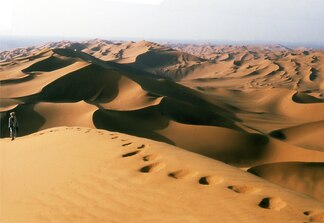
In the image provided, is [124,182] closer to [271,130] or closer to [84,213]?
[84,213]

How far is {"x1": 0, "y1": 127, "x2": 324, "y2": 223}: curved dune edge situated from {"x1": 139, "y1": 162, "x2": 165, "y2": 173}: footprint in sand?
0.05 feet

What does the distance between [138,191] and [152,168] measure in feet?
3.68

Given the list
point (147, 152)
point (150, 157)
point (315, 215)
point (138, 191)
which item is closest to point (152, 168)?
point (150, 157)

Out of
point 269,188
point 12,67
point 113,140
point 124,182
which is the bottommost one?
point 12,67

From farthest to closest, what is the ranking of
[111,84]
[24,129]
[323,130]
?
[111,84] → [323,130] → [24,129]

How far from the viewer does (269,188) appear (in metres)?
4.98

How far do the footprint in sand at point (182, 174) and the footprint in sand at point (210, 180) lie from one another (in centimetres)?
22

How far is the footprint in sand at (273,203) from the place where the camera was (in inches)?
171

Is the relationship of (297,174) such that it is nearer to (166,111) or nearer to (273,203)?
(273,203)

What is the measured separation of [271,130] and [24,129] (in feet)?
39.8

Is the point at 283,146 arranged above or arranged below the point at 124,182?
below

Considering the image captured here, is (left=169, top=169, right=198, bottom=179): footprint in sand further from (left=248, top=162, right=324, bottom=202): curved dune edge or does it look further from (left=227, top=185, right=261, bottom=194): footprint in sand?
(left=248, top=162, right=324, bottom=202): curved dune edge

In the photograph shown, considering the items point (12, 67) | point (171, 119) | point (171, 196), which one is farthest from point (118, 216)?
point (12, 67)

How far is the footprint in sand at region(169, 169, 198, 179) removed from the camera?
5566 millimetres
